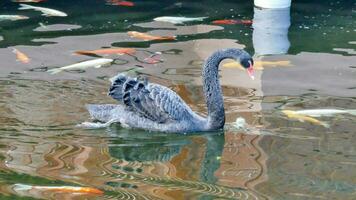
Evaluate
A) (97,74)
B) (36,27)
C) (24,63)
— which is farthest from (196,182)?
(36,27)

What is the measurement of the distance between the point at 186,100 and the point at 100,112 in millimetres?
1000

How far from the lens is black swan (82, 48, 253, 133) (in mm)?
7023

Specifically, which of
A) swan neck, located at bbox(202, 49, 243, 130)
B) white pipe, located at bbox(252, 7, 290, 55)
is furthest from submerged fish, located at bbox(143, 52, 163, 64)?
swan neck, located at bbox(202, 49, 243, 130)

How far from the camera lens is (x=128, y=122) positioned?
7.15m

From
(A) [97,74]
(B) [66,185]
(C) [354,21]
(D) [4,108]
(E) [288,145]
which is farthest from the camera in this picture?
(C) [354,21]

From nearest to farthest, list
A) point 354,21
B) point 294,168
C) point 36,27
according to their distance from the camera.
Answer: point 294,168, point 36,27, point 354,21

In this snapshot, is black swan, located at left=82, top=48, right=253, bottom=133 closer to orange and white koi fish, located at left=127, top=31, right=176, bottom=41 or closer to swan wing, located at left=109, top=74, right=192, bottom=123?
swan wing, located at left=109, top=74, right=192, bottom=123

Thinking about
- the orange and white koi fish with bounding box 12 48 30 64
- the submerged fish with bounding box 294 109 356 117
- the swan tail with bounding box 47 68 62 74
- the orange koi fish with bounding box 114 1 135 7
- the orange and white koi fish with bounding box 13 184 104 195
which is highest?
the orange and white koi fish with bounding box 13 184 104 195

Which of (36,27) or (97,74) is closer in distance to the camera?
(97,74)

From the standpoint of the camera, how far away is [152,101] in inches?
279

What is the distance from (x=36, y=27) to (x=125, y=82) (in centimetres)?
344

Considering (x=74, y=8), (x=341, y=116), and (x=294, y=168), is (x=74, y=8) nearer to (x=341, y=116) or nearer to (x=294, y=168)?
(x=341, y=116)

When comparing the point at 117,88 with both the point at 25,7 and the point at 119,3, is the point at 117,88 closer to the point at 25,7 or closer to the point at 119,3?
the point at 25,7

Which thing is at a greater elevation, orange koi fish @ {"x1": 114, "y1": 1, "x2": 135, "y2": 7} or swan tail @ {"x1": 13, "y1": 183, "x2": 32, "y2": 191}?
swan tail @ {"x1": 13, "y1": 183, "x2": 32, "y2": 191}
